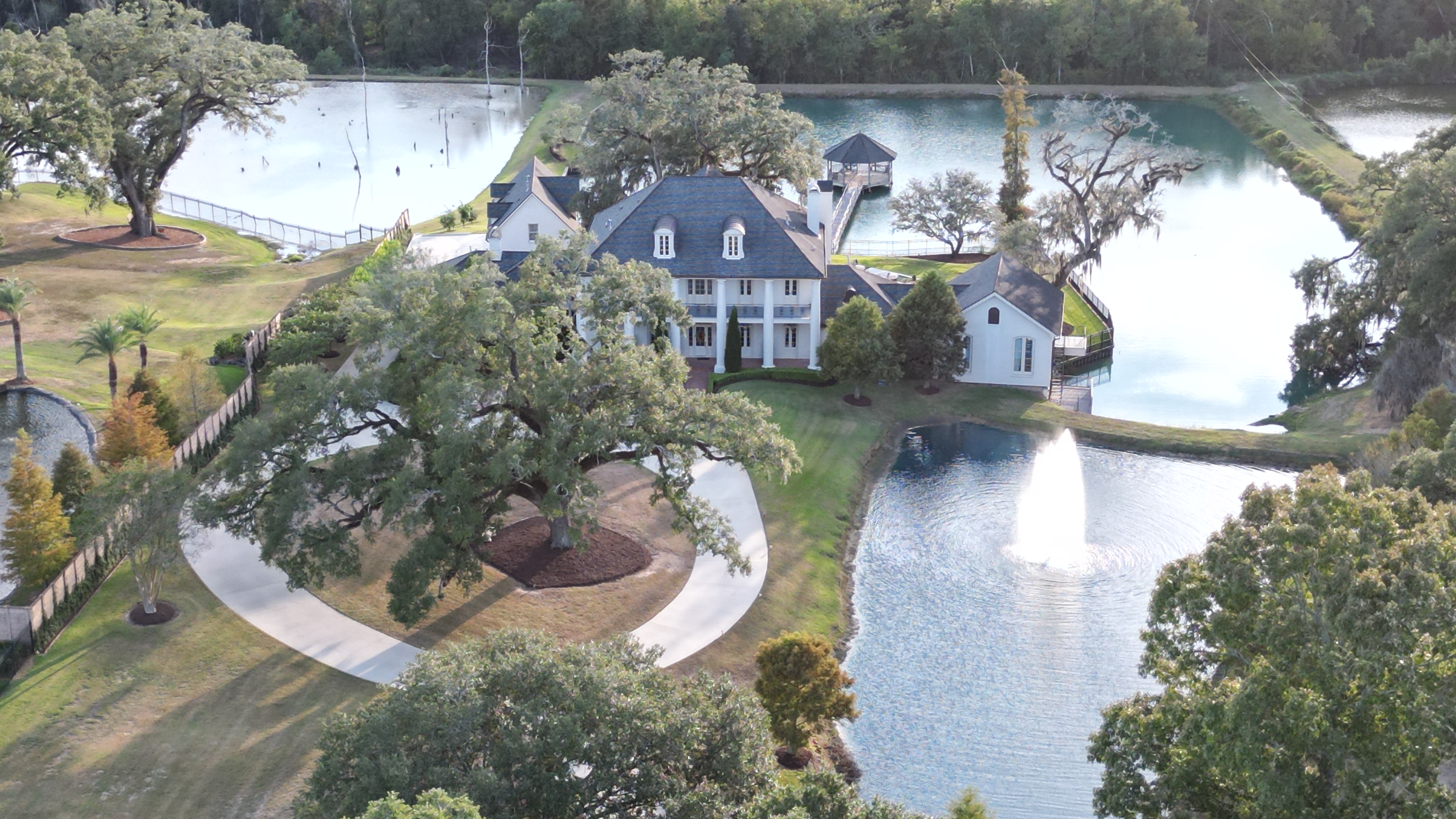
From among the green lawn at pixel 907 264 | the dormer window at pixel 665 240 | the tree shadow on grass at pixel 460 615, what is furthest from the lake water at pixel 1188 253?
the tree shadow on grass at pixel 460 615

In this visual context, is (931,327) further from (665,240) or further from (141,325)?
(141,325)

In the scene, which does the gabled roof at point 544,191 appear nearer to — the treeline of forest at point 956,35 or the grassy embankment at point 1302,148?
the grassy embankment at point 1302,148

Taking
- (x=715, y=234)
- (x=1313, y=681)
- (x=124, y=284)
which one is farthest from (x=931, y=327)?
(x=124, y=284)

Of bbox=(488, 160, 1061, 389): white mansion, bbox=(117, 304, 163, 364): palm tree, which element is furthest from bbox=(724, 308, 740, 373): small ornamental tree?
bbox=(117, 304, 163, 364): palm tree

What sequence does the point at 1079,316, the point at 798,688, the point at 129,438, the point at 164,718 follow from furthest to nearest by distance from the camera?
the point at 1079,316 → the point at 129,438 → the point at 798,688 → the point at 164,718

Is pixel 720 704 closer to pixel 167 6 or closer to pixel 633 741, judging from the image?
pixel 633 741
